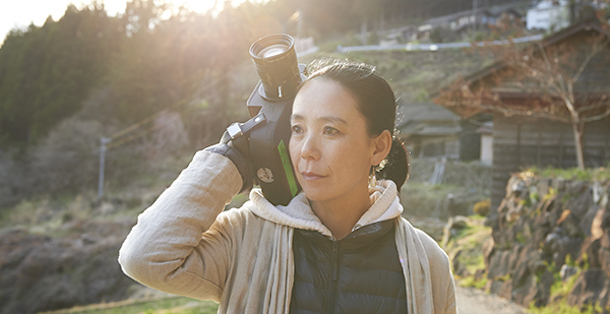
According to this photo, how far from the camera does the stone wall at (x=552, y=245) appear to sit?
5551 mm

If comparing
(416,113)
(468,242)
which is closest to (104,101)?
(416,113)

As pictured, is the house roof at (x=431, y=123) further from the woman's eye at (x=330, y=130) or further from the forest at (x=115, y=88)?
the woman's eye at (x=330, y=130)

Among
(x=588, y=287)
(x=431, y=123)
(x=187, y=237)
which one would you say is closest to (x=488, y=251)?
(x=588, y=287)

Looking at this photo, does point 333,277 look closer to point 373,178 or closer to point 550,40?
point 373,178

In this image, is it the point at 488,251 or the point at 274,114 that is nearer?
the point at 274,114

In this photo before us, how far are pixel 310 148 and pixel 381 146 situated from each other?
275 mm

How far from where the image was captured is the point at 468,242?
10078 mm

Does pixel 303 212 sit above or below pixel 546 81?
below

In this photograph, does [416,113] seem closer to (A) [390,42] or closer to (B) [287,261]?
(A) [390,42]

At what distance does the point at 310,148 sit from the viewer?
1.29 m

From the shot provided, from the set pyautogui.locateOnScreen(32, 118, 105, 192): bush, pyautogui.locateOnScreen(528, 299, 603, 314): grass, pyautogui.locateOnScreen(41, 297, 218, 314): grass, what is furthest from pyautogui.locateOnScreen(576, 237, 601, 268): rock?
pyautogui.locateOnScreen(32, 118, 105, 192): bush

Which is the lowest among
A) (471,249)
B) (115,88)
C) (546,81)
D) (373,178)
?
(471,249)

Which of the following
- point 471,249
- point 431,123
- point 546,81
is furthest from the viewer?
point 431,123

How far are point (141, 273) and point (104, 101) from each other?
117ft
